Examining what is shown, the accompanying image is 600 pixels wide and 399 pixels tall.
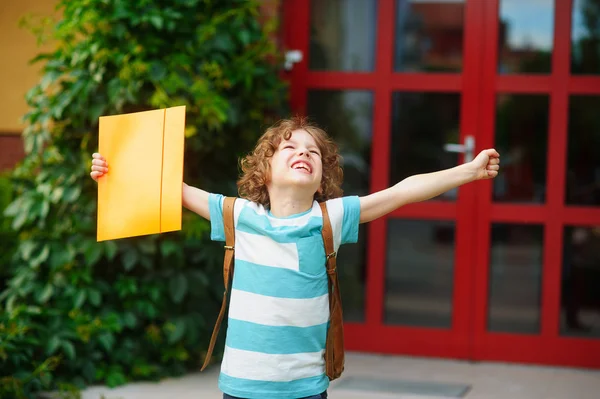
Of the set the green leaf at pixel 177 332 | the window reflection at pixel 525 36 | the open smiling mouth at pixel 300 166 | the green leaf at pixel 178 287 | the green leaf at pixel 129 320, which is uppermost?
the window reflection at pixel 525 36

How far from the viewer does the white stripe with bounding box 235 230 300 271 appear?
2990 mm

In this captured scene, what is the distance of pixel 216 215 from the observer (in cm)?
312

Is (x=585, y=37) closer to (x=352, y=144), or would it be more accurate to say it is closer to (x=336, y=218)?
(x=352, y=144)

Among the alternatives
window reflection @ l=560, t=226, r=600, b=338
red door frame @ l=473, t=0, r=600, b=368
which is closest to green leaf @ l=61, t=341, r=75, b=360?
red door frame @ l=473, t=0, r=600, b=368

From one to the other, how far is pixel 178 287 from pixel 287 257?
2.19 metres

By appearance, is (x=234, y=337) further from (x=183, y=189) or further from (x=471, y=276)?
(x=471, y=276)

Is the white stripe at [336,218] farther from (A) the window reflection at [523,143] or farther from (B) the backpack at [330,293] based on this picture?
(A) the window reflection at [523,143]

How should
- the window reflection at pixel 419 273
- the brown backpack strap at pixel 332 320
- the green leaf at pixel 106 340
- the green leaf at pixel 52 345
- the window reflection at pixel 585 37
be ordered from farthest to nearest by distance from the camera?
the window reflection at pixel 419 273 < the window reflection at pixel 585 37 < the green leaf at pixel 106 340 < the green leaf at pixel 52 345 < the brown backpack strap at pixel 332 320

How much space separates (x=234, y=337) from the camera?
301 centimetres

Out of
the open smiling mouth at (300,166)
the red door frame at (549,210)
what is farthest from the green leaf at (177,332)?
the open smiling mouth at (300,166)

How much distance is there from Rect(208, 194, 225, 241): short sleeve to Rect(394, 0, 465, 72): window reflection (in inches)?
112

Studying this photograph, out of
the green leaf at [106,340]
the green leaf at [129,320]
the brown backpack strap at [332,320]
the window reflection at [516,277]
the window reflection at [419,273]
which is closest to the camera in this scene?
the brown backpack strap at [332,320]

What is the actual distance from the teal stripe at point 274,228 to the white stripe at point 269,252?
0.6 inches

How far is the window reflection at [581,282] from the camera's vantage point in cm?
554
